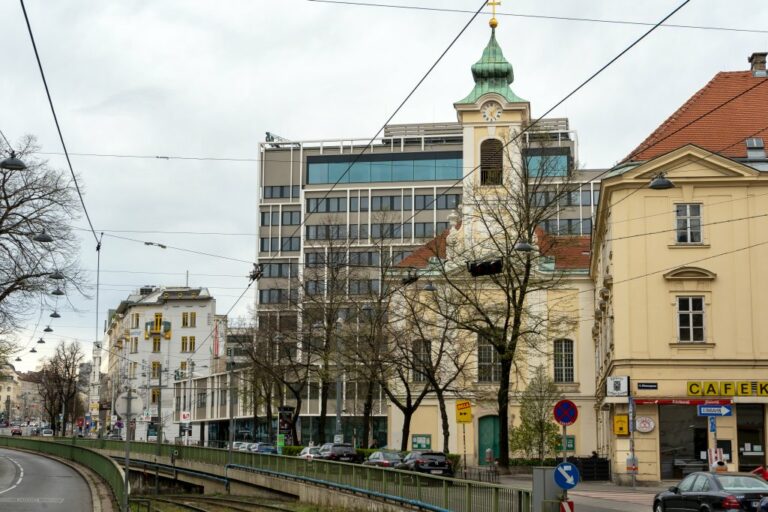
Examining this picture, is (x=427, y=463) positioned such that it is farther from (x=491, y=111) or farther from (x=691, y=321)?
(x=491, y=111)

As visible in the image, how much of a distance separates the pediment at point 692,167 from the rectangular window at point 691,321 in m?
4.71

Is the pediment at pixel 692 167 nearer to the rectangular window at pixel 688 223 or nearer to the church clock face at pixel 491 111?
the rectangular window at pixel 688 223

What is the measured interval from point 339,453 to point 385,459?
506cm

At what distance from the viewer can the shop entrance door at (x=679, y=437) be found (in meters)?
39.9

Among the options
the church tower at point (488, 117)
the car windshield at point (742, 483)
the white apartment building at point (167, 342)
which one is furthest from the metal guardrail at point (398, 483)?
the white apartment building at point (167, 342)

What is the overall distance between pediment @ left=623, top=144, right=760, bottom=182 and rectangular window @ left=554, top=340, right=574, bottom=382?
25090 mm

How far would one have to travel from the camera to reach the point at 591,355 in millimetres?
64250

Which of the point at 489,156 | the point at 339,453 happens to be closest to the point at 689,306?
the point at 339,453

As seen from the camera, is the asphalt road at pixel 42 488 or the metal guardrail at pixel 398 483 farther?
the asphalt road at pixel 42 488

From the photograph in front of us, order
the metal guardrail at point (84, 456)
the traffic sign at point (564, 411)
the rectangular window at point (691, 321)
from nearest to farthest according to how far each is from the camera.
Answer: the traffic sign at point (564, 411), the metal guardrail at point (84, 456), the rectangular window at point (691, 321)

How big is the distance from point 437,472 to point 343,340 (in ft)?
34.5

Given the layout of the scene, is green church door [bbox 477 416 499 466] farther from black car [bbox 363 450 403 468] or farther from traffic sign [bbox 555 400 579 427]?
traffic sign [bbox 555 400 579 427]

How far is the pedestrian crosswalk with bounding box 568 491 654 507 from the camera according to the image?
3136 centimetres

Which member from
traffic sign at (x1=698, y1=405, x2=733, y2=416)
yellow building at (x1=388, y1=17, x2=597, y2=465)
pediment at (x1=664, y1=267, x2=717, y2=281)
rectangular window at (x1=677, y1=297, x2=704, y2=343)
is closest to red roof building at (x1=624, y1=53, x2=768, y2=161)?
pediment at (x1=664, y1=267, x2=717, y2=281)
